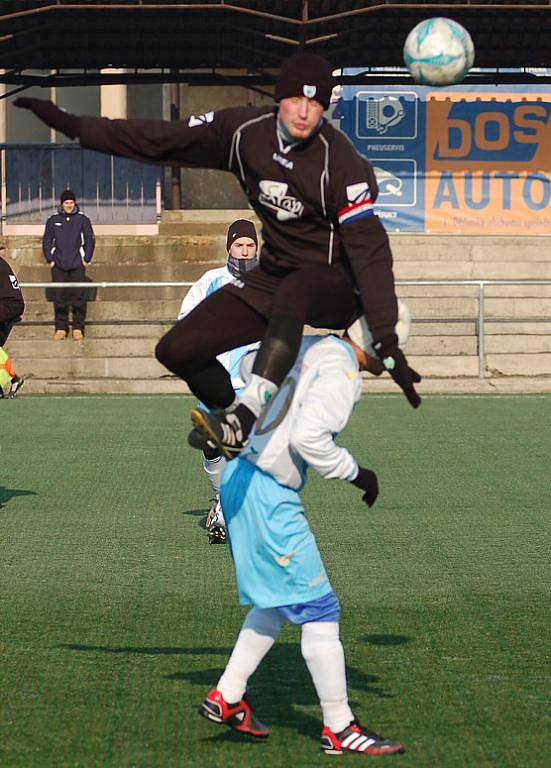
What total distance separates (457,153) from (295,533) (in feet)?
66.5

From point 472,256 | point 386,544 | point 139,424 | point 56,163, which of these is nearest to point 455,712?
point 386,544

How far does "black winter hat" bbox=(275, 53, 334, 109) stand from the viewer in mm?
5133

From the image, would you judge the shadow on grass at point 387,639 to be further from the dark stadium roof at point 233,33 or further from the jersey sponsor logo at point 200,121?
the dark stadium roof at point 233,33

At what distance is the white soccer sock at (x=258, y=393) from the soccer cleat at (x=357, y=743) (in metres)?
1.17

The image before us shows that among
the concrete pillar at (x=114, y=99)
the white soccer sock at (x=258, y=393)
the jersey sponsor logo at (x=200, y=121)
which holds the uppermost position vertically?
the concrete pillar at (x=114, y=99)

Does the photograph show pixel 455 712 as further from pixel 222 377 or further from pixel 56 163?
pixel 56 163

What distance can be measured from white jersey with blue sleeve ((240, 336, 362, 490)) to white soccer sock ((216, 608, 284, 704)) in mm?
493

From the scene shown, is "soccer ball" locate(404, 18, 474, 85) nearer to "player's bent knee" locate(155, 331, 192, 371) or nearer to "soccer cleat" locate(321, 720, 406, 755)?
"player's bent knee" locate(155, 331, 192, 371)

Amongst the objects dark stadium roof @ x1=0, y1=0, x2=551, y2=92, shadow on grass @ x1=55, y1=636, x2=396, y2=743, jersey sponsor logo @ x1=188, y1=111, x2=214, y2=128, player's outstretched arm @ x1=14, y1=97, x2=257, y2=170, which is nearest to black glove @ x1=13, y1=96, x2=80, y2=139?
player's outstretched arm @ x1=14, y1=97, x2=257, y2=170

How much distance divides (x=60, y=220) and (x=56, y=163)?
12.8 feet

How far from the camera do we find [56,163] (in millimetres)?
25484

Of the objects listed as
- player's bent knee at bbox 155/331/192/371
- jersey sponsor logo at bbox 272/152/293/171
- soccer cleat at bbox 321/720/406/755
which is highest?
jersey sponsor logo at bbox 272/152/293/171

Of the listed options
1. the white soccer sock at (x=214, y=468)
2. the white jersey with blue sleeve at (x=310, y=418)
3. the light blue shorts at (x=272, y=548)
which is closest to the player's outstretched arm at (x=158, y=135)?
the white jersey with blue sleeve at (x=310, y=418)

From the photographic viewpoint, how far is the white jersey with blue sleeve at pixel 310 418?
486cm
